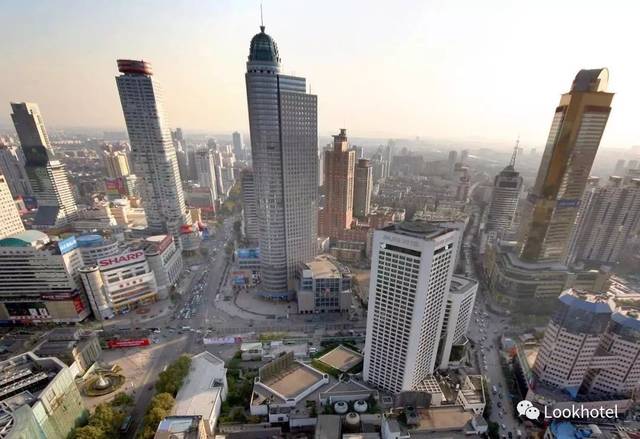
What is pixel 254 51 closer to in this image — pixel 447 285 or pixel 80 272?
pixel 447 285

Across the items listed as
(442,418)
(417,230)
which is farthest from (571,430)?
(417,230)

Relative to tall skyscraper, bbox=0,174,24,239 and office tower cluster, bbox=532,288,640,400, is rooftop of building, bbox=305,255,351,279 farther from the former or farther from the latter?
tall skyscraper, bbox=0,174,24,239

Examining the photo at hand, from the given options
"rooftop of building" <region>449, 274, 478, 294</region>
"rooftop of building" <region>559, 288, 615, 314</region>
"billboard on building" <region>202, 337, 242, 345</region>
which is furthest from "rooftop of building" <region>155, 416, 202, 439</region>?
"rooftop of building" <region>559, 288, 615, 314</region>

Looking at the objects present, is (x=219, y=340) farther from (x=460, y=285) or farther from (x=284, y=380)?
(x=460, y=285)

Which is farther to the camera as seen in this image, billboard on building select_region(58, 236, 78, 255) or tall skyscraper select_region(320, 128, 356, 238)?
tall skyscraper select_region(320, 128, 356, 238)

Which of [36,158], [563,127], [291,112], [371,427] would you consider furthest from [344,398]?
[36,158]

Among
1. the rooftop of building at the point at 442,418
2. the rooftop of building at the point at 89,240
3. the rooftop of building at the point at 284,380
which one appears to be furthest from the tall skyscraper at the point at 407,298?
the rooftop of building at the point at 89,240
